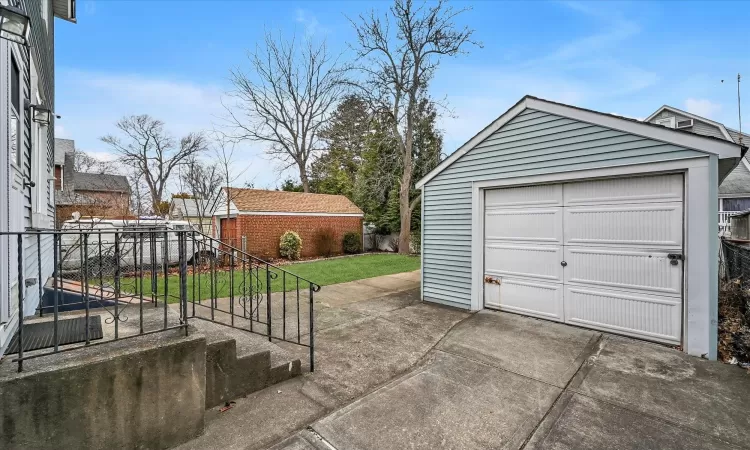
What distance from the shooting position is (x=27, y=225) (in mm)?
3787

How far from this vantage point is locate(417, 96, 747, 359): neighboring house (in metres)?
3.97

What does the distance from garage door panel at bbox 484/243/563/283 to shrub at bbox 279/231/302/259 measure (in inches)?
415

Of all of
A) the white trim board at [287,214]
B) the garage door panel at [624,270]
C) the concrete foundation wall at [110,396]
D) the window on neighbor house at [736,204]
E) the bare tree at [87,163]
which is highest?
the bare tree at [87,163]

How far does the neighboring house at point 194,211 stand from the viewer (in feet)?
49.1

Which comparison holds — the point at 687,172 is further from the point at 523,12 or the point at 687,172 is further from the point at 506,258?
the point at 523,12

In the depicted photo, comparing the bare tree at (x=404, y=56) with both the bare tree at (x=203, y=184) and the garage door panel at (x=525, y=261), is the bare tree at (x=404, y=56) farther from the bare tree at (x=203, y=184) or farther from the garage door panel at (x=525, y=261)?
the garage door panel at (x=525, y=261)

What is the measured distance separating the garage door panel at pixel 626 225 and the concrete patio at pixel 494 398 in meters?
1.36

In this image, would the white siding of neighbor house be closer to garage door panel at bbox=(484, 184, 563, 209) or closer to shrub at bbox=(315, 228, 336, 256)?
Answer: garage door panel at bbox=(484, 184, 563, 209)

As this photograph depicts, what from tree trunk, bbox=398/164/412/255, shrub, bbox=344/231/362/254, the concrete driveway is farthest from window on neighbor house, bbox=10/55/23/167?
tree trunk, bbox=398/164/412/255

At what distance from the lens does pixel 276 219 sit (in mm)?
15125

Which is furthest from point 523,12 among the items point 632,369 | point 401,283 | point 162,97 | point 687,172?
point 162,97

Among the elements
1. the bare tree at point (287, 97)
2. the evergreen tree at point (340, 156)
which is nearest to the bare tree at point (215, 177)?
the bare tree at point (287, 97)

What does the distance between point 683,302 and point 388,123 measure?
1504cm

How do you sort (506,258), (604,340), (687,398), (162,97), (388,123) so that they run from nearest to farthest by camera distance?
(687,398), (604,340), (506,258), (162,97), (388,123)
